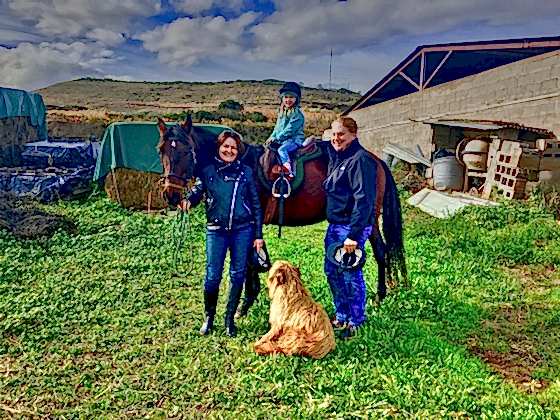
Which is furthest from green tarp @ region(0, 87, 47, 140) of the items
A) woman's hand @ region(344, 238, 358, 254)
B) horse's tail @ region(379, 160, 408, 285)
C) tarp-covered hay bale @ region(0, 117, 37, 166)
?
woman's hand @ region(344, 238, 358, 254)

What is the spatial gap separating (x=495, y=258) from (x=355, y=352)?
3.76 metres

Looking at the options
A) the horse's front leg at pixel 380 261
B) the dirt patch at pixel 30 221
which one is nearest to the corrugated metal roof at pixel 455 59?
the horse's front leg at pixel 380 261

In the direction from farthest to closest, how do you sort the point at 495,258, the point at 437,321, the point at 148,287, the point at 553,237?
the point at 553,237 < the point at 495,258 < the point at 148,287 < the point at 437,321

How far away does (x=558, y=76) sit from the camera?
9672mm

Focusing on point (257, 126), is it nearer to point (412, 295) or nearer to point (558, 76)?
point (558, 76)

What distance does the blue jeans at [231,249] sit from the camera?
426cm

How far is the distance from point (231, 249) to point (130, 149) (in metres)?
7.47

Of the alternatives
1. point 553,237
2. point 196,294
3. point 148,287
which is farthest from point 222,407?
point 553,237

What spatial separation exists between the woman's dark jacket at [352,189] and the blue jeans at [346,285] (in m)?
0.11

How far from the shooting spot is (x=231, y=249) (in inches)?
170

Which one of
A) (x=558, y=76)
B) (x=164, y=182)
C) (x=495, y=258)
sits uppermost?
(x=558, y=76)

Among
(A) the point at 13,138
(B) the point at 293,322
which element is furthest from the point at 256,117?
(B) the point at 293,322

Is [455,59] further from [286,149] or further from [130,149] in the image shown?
[286,149]

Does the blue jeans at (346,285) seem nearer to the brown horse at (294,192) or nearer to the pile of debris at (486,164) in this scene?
the brown horse at (294,192)
